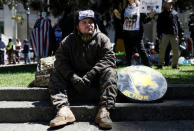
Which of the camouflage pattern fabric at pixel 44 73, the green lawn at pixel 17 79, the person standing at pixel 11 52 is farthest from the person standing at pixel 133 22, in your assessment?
the person standing at pixel 11 52

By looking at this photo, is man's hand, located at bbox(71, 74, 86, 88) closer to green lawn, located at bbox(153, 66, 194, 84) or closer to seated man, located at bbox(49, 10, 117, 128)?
seated man, located at bbox(49, 10, 117, 128)

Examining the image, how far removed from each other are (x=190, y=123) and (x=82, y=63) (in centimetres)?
182

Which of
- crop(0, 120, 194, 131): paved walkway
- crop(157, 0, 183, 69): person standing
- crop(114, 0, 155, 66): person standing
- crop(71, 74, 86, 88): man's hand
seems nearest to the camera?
crop(0, 120, 194, 131): paved walkway

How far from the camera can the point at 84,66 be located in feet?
13.5

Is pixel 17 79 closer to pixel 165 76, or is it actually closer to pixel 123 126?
pixel 123 126

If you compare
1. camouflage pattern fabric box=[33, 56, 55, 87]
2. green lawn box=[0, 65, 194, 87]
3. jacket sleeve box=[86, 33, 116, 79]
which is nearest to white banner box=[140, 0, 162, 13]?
green lawn box=[0, 65, 194, 87]

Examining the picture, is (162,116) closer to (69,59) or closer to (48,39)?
(69,59)

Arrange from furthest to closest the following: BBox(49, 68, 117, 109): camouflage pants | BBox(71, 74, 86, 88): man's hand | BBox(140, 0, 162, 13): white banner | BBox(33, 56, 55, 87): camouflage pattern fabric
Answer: BBox(140, 0, 162, 13): white banner < BBox(33, 56, 55, 87): camouflage pattern fabric < BBox(71, 74, 86, 88): man's hand < BBox(49, 68, 117, 109): camouflage pants

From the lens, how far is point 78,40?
13.5 feet

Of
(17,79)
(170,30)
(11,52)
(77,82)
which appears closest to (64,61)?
(77,82)

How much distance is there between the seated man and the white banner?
224 centimetres

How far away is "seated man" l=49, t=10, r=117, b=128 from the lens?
3.74m

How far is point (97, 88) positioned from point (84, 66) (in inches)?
16.4

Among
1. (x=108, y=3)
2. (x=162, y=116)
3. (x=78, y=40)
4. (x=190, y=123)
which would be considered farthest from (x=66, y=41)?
(x=108, y=3)
